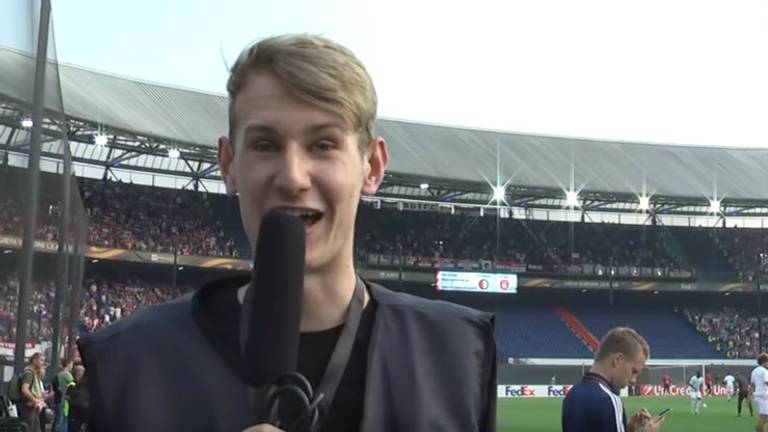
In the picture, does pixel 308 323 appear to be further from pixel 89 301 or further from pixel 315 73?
pixel 89 301

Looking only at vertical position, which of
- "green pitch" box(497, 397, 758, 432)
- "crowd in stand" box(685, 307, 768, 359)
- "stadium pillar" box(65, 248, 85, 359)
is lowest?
"green pitch" box(497, 397, 758, 432)

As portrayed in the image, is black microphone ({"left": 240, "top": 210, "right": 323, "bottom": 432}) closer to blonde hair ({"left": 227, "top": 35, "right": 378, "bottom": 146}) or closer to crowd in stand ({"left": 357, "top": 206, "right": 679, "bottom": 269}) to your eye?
blonde hair ({"left": 227, "top": 35, "right": 378, "bottom": 146})

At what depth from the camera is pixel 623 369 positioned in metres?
6.02

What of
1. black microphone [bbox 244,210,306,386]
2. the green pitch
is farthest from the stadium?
black microphone [bbox 244,210,306,386]

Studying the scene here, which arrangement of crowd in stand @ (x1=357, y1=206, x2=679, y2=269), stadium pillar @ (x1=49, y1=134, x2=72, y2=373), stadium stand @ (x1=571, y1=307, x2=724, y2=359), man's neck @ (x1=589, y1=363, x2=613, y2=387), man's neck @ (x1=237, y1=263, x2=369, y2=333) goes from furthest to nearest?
crowd in stand @ (x1=357, y1=206, x2=679, y2=269)
stadium stand @ (x1=571, y1=307, x2=724, y2=359)
stadium pillar @ (x1=49, y1=134, x2=72, y2=373)
man's neck @ (x1=589, y1=363, x2=613, y2=387)
man's neck @ (x1=237, y1=263, x2=369, y2=333)

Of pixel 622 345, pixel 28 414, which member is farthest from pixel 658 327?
pixel 622 345

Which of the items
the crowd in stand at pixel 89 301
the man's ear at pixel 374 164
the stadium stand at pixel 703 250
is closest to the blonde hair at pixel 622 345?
the crowd in stand at pixel 89 301

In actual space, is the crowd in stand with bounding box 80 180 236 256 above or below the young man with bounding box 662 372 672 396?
above

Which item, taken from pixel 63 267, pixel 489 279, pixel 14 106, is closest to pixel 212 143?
pixel 489 279

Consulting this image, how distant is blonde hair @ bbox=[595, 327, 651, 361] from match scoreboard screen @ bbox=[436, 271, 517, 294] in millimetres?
45484

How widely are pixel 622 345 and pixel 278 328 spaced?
4.87 metres

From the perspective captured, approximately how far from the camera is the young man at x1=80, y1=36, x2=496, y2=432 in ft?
5.71

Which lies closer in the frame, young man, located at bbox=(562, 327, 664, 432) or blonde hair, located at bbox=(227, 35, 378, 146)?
blonde hair, located at bbox=(227, 35, 378, 146)

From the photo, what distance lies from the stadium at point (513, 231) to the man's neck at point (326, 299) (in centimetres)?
3272
